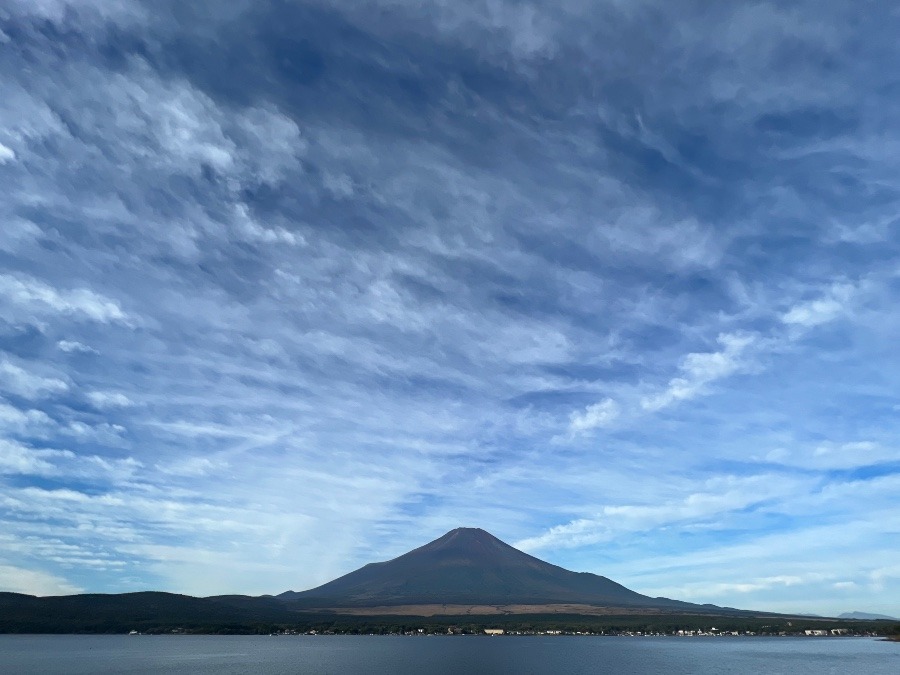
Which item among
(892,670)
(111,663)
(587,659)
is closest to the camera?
(892,670)

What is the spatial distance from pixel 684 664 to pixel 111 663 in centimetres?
12370

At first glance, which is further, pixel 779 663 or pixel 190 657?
pixel 190 657

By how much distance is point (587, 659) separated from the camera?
156m

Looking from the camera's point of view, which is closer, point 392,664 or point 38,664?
point 38,664

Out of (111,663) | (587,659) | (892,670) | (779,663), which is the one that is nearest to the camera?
(892,670)

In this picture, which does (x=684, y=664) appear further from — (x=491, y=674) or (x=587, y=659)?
(x=491, y=674)

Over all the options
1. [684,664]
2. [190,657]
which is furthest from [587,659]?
[190,657]

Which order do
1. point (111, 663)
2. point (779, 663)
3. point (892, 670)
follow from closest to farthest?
1. point (892, 670)
2. point (111, 663)
3. point (779, 663)

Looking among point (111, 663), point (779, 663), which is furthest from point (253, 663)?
point (779, 663)

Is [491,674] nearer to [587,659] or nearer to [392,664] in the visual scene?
[392,664]

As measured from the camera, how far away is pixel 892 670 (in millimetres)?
124562

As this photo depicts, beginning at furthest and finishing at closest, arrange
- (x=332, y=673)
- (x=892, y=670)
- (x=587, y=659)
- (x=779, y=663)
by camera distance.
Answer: (x=587, y=659) → (x=779, y=663) → (x=892, y=670) → (x=332, y=673)

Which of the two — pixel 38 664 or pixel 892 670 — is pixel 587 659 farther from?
pixel 38 664

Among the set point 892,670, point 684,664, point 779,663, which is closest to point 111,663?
point 684,664
